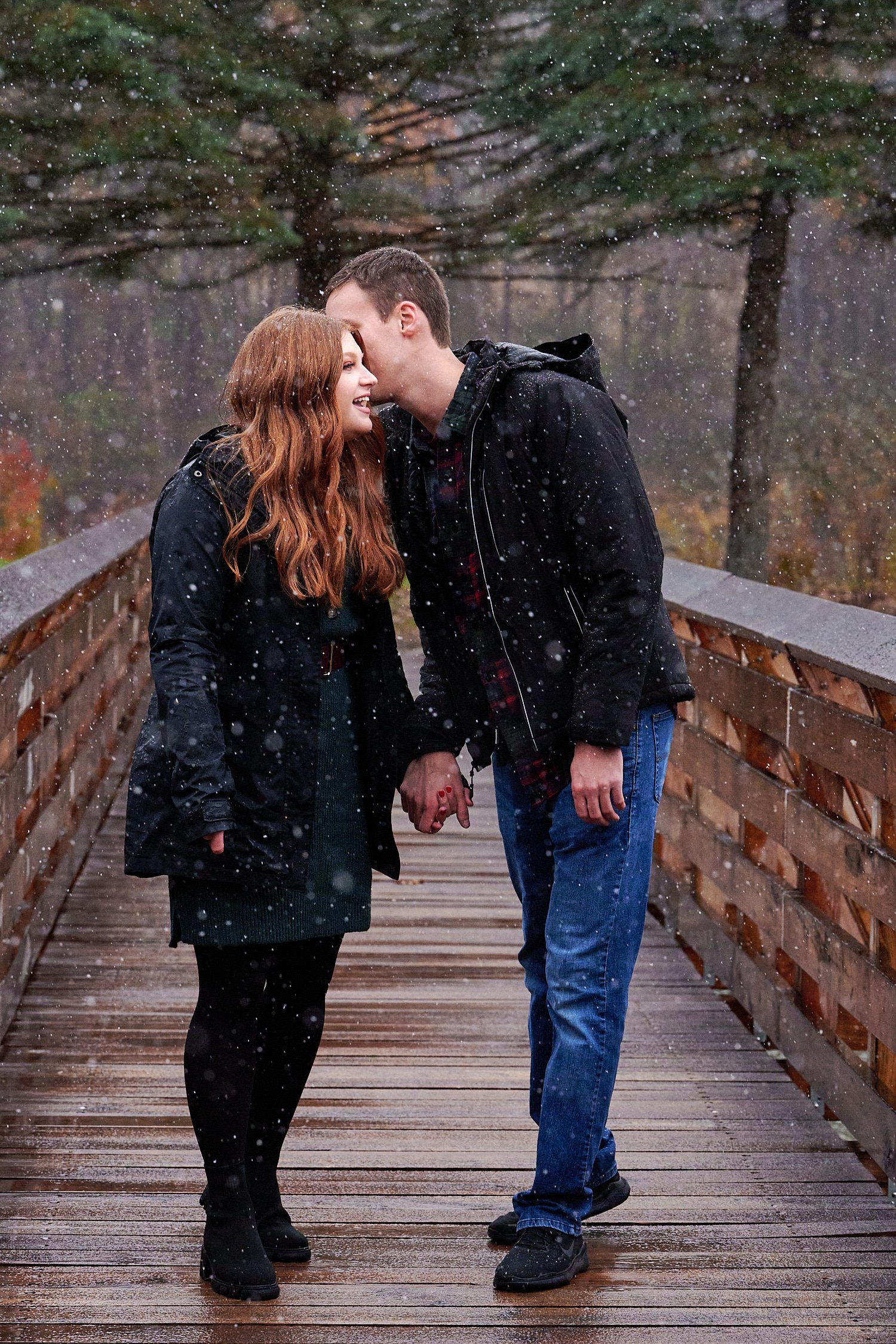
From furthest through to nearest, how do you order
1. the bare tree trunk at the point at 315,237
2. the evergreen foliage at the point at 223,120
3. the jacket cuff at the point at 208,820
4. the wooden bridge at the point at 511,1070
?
1. the bare tree trunk at the point at 315,237
2. the evergreen foliage at the point at 223,120
3. the wooden bridge at the point at 511,1070
4. the jacket cuff at the point at 208,820

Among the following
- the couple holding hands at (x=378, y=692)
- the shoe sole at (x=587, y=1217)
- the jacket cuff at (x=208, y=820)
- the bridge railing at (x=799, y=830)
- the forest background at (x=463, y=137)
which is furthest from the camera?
the forest background at (x=463, y=137)

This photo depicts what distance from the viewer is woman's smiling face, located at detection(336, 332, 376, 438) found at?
2.39 meters

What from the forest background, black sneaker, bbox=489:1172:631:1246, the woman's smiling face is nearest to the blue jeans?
black sneaker, bbox=489:1172:631:1246

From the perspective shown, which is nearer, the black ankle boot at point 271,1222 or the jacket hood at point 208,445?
the jacket hood at point 208,445

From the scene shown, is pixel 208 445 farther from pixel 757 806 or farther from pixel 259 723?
pixel 757 806

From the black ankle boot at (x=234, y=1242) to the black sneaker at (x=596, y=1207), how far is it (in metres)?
0.42

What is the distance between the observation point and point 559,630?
2473 mm

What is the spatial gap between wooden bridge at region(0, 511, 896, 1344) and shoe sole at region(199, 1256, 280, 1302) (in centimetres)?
2

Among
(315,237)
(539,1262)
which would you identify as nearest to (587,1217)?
(539,1262)

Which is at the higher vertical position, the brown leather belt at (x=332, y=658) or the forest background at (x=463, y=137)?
the forest background at (x=463, y=137)

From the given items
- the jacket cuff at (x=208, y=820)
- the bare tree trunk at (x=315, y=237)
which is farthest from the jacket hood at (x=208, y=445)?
the bare tree trunk at (x=315, y=237)

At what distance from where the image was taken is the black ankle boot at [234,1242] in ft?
Result: 7.82

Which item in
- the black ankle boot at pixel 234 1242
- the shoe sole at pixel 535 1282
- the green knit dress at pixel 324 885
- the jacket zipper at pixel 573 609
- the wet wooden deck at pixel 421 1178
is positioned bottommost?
the wet wooden deck at pixel 421 1178

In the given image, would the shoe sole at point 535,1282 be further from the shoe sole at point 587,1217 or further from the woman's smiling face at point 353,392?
the woman's smiling face at point 353,392
